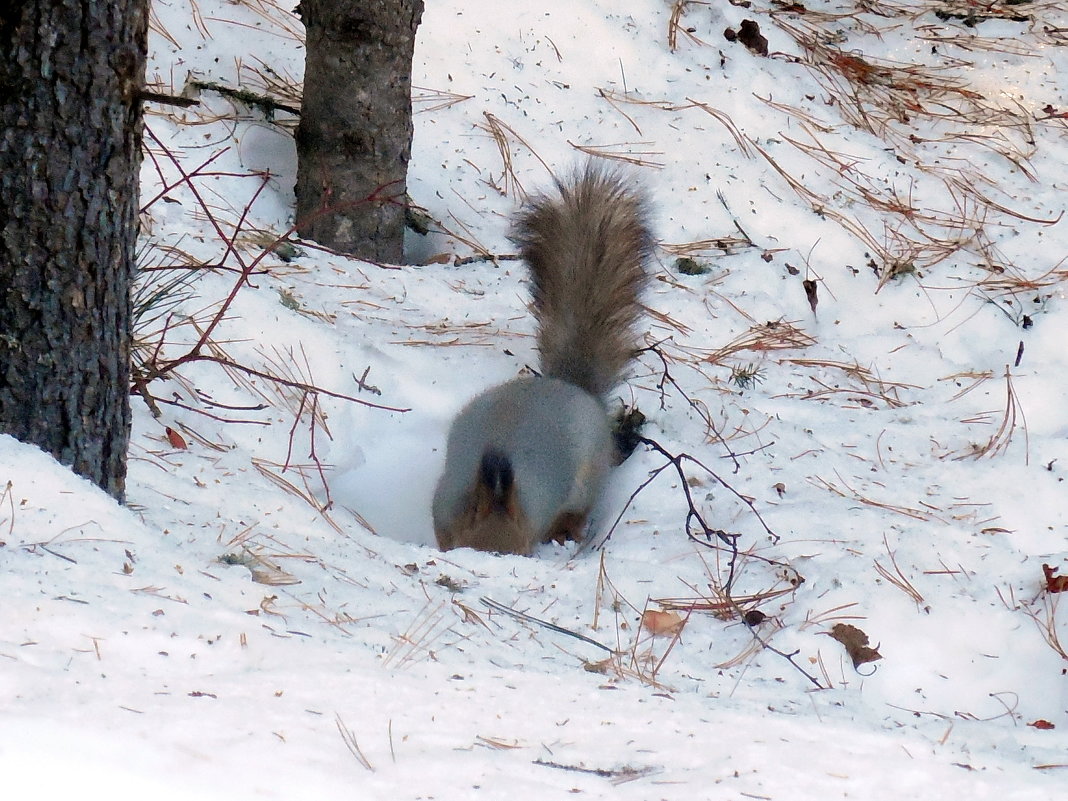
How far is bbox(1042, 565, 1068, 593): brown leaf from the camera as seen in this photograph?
273 cm

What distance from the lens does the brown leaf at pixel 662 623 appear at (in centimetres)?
268

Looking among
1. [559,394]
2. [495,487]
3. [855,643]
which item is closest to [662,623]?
[855,643]

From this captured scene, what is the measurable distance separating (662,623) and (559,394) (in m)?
1.26

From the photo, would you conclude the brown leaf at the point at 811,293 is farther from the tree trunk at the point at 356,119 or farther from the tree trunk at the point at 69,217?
the tree trunk at the point at 69,217

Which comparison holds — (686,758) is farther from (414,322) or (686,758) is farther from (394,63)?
(394,63)

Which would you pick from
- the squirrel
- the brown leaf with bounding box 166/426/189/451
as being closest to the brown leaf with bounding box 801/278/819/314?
the squirrel

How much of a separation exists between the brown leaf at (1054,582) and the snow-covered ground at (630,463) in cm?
3

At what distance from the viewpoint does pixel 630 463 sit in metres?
3.78

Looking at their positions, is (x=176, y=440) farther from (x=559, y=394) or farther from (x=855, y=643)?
(x=855, y=643)

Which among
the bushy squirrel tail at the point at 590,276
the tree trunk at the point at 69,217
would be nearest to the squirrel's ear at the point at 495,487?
the bushy squirrel tail at the point at 590,276

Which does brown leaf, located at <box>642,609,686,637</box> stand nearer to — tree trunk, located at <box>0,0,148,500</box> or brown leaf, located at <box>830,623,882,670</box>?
brown leaf, located at <box>830,623,882,670</box>

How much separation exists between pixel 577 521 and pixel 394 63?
68.5 inches

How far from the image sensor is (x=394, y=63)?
13.9ft

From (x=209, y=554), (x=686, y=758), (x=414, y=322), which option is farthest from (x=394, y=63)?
(x=686, y=758)
